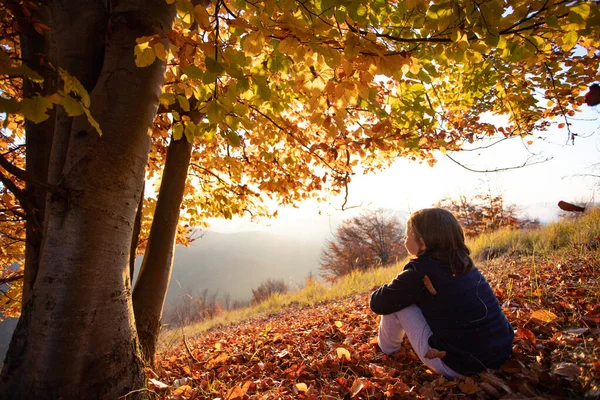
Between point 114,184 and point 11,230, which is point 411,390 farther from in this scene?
point 11,230

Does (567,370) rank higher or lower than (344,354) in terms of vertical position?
higher

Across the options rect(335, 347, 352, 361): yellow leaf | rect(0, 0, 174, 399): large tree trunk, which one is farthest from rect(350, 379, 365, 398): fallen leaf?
rect(0, 0, 174, 399): large tree trunk

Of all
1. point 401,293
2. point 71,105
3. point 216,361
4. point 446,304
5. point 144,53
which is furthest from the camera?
point 216,361

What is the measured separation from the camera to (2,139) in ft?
15.3

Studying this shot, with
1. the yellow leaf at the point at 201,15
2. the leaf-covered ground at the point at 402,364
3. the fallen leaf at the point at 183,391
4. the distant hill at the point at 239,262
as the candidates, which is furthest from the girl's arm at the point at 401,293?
the distant hill at the point at 239,262

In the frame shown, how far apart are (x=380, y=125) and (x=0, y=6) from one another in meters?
3.12

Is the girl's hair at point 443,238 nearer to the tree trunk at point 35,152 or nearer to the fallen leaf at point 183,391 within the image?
the fallen leaf at point 183,391

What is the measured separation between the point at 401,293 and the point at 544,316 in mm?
1320

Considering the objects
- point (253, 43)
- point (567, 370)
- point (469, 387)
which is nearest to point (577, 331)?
point (567, 370)

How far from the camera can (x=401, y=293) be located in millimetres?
2254

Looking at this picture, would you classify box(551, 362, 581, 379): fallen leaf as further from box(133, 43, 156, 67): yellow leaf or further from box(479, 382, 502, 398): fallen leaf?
box(133, 43, 156, 67): yellow leaf

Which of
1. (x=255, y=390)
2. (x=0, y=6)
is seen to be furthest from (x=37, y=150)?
(x=255, y=390)

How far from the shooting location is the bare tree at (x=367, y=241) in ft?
80.7

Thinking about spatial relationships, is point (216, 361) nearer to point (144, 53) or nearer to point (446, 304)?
point (446, 304)
